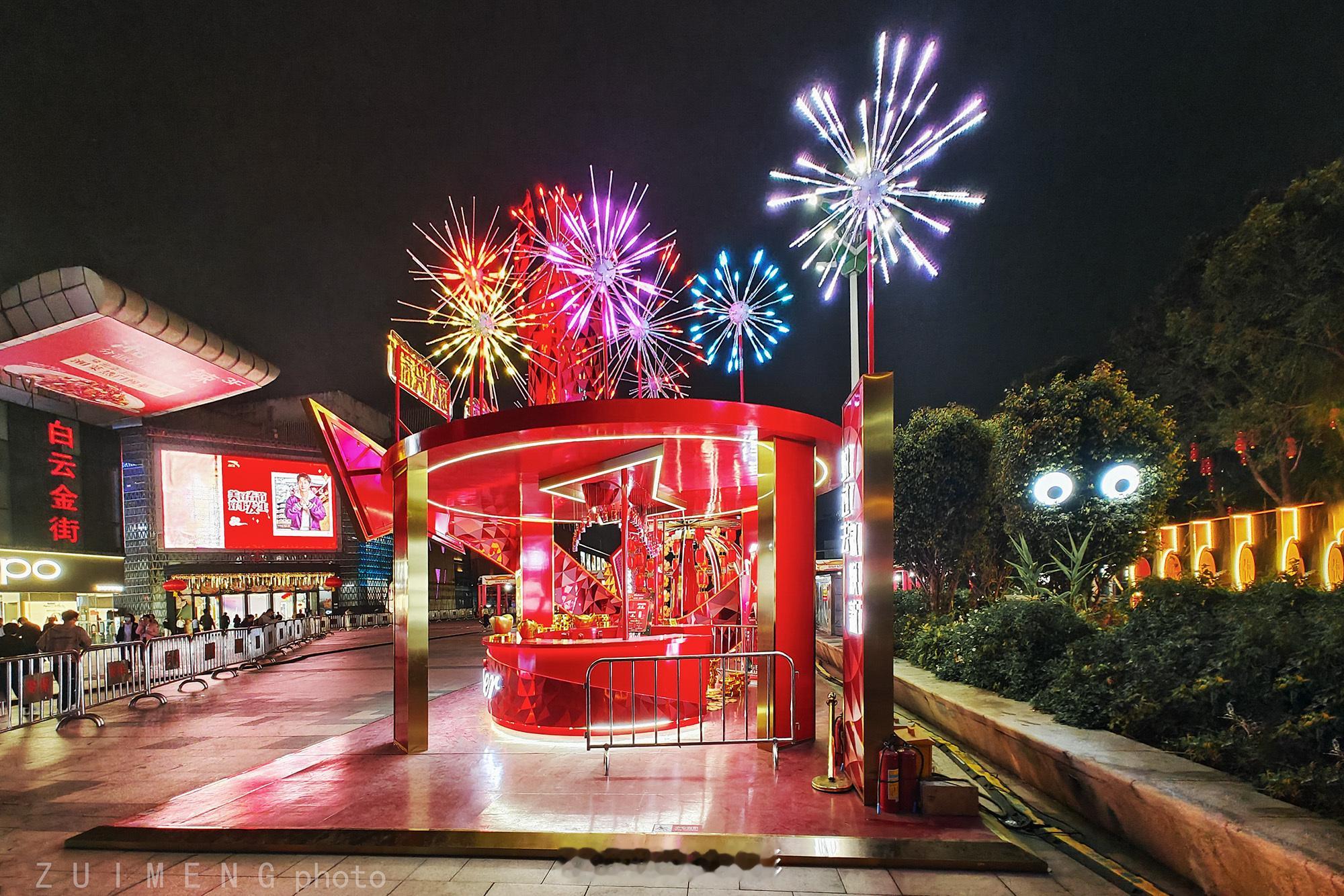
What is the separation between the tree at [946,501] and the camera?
1634cm

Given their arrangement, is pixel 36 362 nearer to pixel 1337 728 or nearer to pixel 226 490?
pixel 226 490

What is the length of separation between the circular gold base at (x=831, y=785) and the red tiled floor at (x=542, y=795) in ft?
0.23

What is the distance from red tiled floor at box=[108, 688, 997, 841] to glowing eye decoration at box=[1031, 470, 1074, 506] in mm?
8969

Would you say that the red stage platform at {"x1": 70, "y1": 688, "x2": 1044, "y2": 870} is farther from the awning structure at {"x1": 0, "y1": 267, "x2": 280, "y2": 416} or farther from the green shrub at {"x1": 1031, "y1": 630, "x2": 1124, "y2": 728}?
the awning structure at {"x1": 0, "y1": 267, "x2": 280, "y2": 416}

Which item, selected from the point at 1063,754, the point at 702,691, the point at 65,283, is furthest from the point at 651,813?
the point at 65,283

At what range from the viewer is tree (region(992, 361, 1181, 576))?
13.6 m

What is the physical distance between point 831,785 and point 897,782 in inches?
29.0

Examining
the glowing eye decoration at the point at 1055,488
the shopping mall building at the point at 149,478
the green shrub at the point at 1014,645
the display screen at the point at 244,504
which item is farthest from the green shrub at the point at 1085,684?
the display screen at the point at 244,504

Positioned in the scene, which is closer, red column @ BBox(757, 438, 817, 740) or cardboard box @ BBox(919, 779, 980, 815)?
cardboard box @ BBox(919, 779, 980, 815)

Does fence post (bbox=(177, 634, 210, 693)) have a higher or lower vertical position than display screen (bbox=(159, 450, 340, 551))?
lower

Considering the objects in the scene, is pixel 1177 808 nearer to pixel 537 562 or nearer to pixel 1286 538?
pixel 537 562

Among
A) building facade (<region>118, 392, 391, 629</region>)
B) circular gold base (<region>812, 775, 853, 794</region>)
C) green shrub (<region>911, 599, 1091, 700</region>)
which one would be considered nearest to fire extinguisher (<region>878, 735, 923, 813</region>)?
circular gold base (<region>812, 775, 853, 794</region>)

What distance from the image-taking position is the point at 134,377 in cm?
2823
